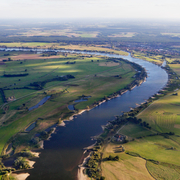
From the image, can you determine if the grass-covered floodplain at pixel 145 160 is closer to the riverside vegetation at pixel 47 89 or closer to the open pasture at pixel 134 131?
the open pasture at pixel 134 131

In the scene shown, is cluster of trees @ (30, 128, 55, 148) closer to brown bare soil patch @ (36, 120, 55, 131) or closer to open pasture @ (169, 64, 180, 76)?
brown bare soil patch @ (36, 120, 55, 131)

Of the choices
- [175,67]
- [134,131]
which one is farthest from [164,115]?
[175,67]

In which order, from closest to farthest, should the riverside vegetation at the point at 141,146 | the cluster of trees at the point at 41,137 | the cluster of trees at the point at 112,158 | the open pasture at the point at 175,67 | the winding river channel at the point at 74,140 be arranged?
the riverside vegetation at the point at 141,146, the winding river channel at the point at 74,140, the cluster of trees at the point at 112,158, the cluster of trees at the point at 41,137, the open pasture at the point at 175,67

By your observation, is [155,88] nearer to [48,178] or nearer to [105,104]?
[105,104]

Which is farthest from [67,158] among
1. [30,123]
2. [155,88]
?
[155,88]

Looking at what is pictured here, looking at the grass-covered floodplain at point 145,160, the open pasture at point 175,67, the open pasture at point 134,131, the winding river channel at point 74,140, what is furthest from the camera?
the open pasture at point 175,67

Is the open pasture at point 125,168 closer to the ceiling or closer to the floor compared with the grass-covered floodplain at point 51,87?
closer to the floor

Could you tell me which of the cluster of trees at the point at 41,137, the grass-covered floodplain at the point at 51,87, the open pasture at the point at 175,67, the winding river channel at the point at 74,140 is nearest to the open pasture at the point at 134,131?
the winding river channel at the point at 74,140
